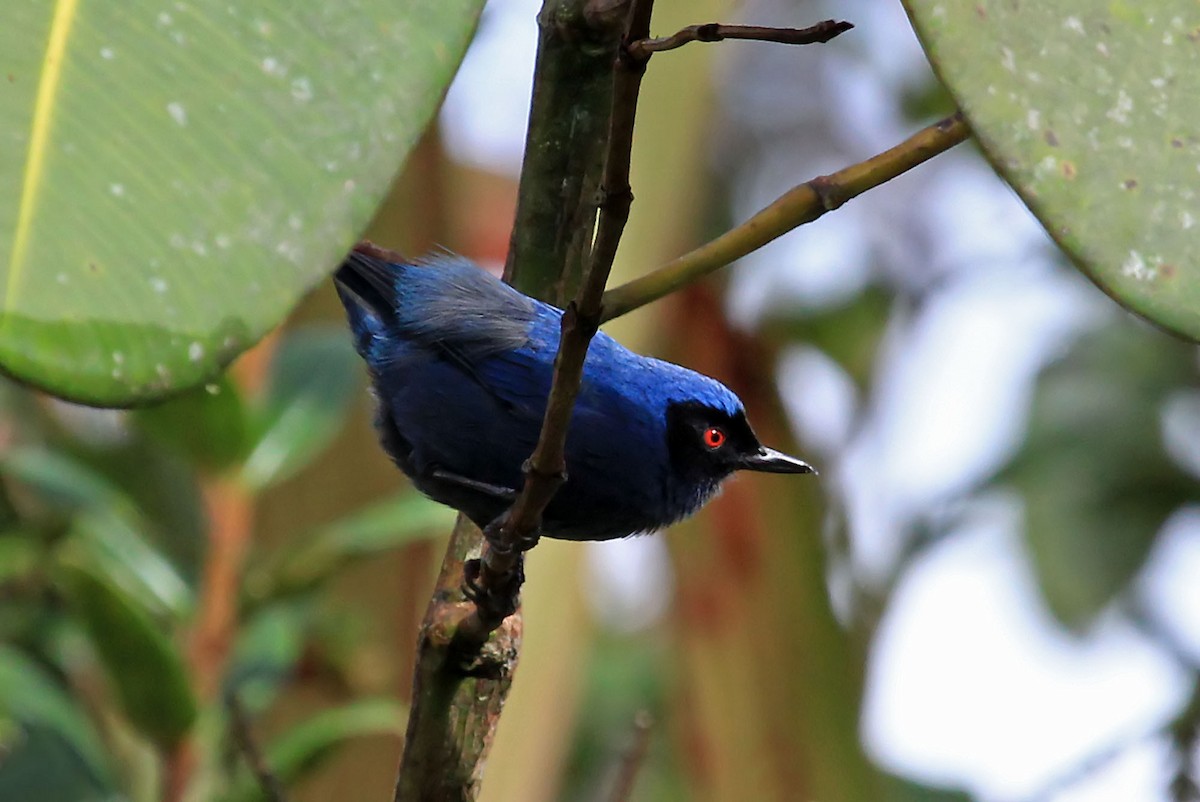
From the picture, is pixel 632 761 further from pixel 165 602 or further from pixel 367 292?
pixel 165 602

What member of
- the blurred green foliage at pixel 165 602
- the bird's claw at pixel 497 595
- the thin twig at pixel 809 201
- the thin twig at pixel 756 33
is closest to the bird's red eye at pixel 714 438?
the blurred green foliage at pixel 165 602

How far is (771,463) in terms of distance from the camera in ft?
8.83

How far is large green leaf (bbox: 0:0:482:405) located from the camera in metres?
1.00

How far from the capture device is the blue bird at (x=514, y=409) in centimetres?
238

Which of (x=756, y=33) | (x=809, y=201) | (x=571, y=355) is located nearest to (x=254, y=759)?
(x=571, y=355)

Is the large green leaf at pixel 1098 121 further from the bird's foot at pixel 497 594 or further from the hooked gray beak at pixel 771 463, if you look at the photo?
the hooked gray beak at pixel 771 463

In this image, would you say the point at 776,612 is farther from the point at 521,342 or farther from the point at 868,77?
the point at 868,77

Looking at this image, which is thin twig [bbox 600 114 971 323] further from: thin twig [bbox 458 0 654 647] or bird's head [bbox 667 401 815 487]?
bird's head [bbox 667 401 815 487]

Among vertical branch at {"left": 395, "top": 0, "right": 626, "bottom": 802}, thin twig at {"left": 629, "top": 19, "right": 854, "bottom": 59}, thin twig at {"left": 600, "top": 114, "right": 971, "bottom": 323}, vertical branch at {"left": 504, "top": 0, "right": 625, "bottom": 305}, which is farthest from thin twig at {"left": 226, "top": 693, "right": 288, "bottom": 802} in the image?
thin twig at {"left": 629, "top": 19, "right": 854, "bottom": 59}

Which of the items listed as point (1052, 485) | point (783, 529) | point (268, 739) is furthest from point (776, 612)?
point (1052, 485)

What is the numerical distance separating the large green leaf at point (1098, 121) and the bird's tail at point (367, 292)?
1.67 metres

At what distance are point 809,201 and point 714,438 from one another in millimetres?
1308

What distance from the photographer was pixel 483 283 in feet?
8.43

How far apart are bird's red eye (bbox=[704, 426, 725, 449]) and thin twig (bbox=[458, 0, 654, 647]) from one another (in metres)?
0.91
